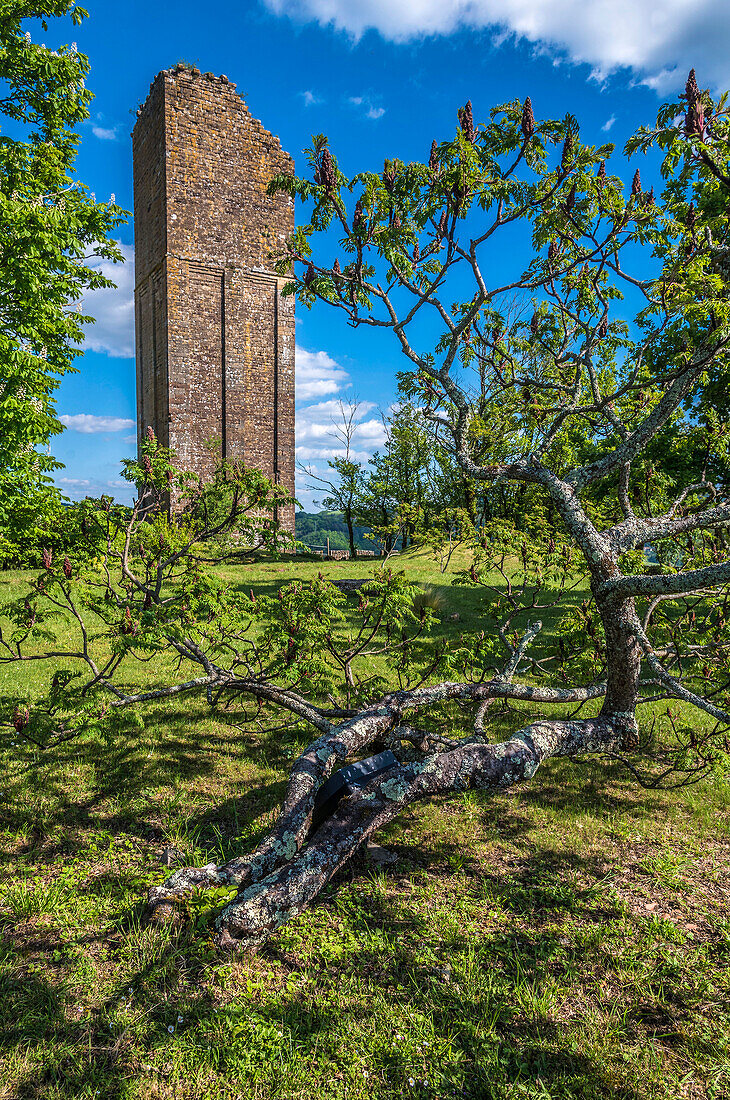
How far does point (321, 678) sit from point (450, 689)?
1.22 m

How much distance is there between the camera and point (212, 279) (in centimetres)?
2325

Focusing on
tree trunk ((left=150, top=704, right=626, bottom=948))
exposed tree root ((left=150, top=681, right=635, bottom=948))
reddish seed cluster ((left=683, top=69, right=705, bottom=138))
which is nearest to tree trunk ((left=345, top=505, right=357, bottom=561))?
exposed tree root ((left=150, top=681, right=635, bottom=948))

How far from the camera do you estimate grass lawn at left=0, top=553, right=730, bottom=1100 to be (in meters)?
2.48

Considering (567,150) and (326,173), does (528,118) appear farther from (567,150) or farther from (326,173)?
(326,173)

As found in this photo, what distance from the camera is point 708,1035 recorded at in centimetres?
268

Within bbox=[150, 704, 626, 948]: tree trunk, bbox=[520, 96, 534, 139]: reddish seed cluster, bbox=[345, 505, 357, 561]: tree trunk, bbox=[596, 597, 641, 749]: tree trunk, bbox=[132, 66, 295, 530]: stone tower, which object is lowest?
bbox=[150, 704, 626, 948]: tree trunk

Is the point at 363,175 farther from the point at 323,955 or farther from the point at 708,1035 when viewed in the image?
the point at 708,1035

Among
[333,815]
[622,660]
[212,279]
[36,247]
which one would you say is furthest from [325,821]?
[212,279]

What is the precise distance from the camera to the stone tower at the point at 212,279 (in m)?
22.4

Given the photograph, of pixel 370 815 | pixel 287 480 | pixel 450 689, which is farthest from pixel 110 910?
pixel 287 480

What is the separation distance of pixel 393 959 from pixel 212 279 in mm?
25178

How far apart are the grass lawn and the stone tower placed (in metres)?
20.0

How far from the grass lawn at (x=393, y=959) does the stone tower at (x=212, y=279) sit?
19983 mm

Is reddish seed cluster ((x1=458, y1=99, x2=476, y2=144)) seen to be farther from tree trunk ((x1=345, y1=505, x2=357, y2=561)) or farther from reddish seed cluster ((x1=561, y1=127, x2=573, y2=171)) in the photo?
tree trunk ((x1=345, y1=505, x2=357, y2=561))
